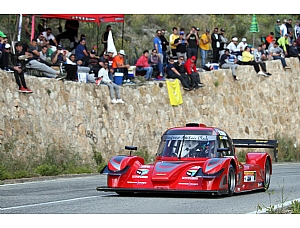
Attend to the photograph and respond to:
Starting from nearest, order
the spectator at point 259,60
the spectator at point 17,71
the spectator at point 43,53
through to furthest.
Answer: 1. the spectator at point 17,71
2. the spectator at point 43,53
3. the spectator at point 259,60

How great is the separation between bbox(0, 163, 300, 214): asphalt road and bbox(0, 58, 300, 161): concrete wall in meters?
5.86

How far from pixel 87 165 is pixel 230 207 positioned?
14.3 m

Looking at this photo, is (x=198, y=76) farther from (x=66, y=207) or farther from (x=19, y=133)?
(x=66, y=207)

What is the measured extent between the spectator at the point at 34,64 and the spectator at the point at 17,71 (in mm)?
580

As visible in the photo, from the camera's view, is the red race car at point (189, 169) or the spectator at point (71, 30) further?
the spectator at point (71, 30)

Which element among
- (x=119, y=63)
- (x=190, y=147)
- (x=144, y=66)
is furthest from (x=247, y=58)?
(x=190, y=147)

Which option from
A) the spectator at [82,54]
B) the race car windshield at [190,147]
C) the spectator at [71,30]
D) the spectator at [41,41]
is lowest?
the race car windshield at [190,147]

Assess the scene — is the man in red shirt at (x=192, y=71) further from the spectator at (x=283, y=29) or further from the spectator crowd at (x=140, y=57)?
the spectator at (x=283, y=29)

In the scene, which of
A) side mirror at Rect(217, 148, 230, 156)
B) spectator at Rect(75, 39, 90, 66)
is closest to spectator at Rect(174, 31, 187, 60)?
spectator at Rect(75, 39, 90, 66)

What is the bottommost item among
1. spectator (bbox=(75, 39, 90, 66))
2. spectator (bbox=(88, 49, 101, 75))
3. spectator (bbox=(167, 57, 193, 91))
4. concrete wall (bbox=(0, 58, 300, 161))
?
concrete wall (bbox=(0, 58, 300, 161))

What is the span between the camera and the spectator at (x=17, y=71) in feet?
81.0

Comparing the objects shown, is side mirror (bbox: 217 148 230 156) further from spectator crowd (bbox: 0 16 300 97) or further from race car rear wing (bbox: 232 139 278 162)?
spectator crowd (bbox: 0 16 300 97)

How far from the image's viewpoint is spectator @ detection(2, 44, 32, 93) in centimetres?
2469

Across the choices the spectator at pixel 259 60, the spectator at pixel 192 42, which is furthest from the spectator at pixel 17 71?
the spectator at pixel 259 60
